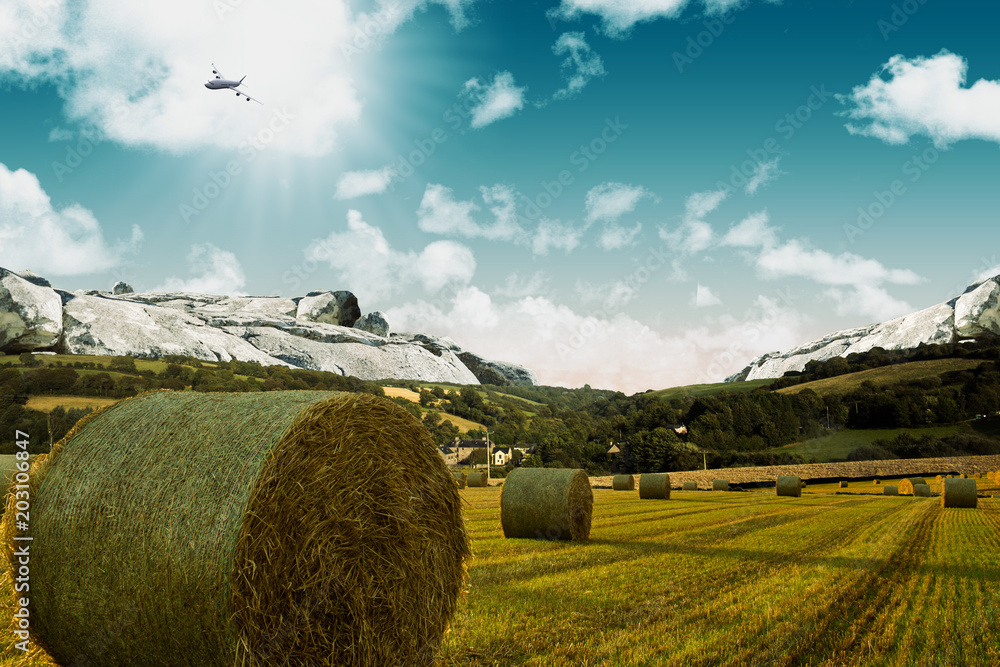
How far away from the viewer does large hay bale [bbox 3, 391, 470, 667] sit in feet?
13.9

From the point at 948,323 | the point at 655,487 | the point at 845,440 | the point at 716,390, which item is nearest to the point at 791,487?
the point at 655,487

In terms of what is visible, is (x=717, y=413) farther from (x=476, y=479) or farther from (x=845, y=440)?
(x=476, y=479)

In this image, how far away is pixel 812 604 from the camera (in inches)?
308

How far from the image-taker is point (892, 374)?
83.8m

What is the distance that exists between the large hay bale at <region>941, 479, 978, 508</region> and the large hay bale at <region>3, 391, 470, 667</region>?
1169 inches

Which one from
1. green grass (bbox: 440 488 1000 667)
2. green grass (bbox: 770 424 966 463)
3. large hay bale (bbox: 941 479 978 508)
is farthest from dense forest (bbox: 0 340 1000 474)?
green grass (bbox: 440 488 1000 667)

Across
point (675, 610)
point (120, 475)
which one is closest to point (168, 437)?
point (120, 475)

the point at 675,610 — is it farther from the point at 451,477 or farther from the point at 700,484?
the point at 700,484

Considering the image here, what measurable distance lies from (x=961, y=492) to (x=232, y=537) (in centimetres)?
3232

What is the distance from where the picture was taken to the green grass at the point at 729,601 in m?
6.01

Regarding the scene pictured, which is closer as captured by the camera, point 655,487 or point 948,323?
point 655,487

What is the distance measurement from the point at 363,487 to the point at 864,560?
425 inches

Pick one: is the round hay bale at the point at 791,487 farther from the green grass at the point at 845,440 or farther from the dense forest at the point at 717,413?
the green grass at the point at 845,440

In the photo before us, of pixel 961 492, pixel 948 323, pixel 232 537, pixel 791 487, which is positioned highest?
pixel 948 323
